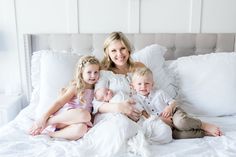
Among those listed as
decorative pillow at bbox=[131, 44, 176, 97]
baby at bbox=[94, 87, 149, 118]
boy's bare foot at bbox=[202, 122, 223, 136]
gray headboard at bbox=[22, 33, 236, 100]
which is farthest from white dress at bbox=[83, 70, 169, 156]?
gray headboard at bbox=[22, 33, 236, 100]

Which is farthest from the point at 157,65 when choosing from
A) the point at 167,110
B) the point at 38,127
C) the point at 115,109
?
the point at 38,127

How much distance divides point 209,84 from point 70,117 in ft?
3.29

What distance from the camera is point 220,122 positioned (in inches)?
Result: 72.6

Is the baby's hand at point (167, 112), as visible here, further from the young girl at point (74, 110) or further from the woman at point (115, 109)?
the young girl at point (74, 110)

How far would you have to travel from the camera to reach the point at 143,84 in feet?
5.68

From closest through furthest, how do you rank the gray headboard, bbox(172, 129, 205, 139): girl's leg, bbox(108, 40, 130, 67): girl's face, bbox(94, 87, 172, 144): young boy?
bbox(94, 87, 172, 144): young boy < bbox(172, 129, 205, 139): girl's leg < bbox(108, 40, 130, 67): girl's face < the gray headboard

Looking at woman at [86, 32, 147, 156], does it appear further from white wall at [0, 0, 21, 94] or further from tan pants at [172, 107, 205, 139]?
white wall at [0, 0, 21, 94]

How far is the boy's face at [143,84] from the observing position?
1.72 m

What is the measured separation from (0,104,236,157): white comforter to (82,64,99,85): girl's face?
42 cm

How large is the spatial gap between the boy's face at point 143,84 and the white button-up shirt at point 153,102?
0.03 m

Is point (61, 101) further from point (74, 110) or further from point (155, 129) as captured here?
point (155, 129)

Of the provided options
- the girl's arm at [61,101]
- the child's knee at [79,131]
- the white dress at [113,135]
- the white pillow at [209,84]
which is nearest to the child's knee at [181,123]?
the white dress at [113,135]

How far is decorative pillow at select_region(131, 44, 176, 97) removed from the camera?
2.05m

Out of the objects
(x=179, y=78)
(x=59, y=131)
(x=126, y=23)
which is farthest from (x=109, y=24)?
(x=59, y=131)
